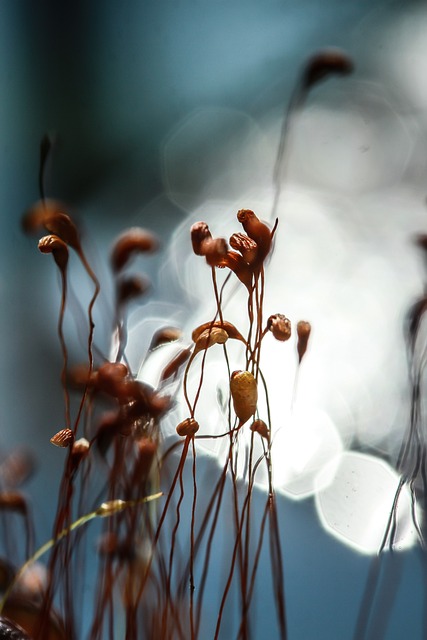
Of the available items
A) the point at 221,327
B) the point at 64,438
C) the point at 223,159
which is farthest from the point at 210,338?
the point at 223,159

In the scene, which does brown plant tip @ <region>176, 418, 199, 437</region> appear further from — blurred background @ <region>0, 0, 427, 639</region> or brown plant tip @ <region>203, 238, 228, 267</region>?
blurred background @ <region>0, 0, 427, 639</region>

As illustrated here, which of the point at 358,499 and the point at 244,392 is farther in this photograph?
the point at 358,499

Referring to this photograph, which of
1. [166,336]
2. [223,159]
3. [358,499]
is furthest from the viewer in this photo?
[223,159]

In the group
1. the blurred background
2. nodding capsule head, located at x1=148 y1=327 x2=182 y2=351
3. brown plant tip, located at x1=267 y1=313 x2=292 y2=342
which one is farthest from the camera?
the blurred background

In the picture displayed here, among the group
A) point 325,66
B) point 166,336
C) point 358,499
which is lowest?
point 358,499

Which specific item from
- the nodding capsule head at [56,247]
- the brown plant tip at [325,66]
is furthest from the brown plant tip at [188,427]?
the brown plant tip at [325,66]

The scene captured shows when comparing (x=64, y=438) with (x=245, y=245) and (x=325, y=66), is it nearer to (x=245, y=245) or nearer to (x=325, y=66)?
(x=245, y=245)

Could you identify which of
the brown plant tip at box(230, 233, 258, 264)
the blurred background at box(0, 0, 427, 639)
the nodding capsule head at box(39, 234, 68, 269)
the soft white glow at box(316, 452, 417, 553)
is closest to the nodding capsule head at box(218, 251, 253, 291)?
the brown plant tip at box(230, 233, 258, 264)
